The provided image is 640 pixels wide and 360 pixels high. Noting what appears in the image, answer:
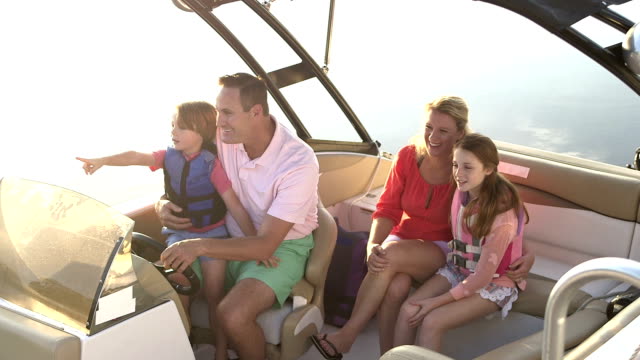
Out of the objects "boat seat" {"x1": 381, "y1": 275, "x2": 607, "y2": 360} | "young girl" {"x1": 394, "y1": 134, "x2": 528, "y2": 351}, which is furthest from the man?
"boat seat" {"x1": 381, "y1": 275, "x2": 607, "y2": 360}

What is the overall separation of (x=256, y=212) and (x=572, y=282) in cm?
128

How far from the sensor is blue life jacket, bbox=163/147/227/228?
2.20m

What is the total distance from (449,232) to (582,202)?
499mm

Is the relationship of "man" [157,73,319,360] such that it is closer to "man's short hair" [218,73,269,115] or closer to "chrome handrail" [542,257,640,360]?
"man's short hair" [218,73,269,115]

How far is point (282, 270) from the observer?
82.7 inches

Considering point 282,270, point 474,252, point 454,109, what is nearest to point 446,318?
point 474,252

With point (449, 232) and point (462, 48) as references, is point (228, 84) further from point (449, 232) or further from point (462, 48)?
point (462, 48)

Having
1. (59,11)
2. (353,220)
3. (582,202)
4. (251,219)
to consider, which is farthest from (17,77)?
(582,202)

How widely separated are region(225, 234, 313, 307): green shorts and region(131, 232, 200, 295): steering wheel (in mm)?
209

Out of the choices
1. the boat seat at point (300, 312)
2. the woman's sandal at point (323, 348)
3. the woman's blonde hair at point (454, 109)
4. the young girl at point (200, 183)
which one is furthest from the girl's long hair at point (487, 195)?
the young girl at point (200, 183)

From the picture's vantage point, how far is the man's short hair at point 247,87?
2107 mm

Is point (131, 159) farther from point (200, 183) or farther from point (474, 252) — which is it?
point (474, 252)

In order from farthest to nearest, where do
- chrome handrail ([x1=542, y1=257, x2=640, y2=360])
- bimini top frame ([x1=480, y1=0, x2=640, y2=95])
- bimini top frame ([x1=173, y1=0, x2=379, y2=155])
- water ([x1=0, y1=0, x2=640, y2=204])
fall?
water ([x1=0, y1=0, x2=640, y2=204])
bimini top frame ([x1=173, y1=0, x2=379, y2=155])
bimini top frame ([x1=480, y1=0, x2=640, y2=95])
chrome handrail ([x1=542, y1=257, x2=640, y2=360])

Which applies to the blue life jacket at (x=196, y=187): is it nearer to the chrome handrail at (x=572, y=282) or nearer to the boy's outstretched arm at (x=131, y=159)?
the boy's outstretched arm at (x=131, y=159)
